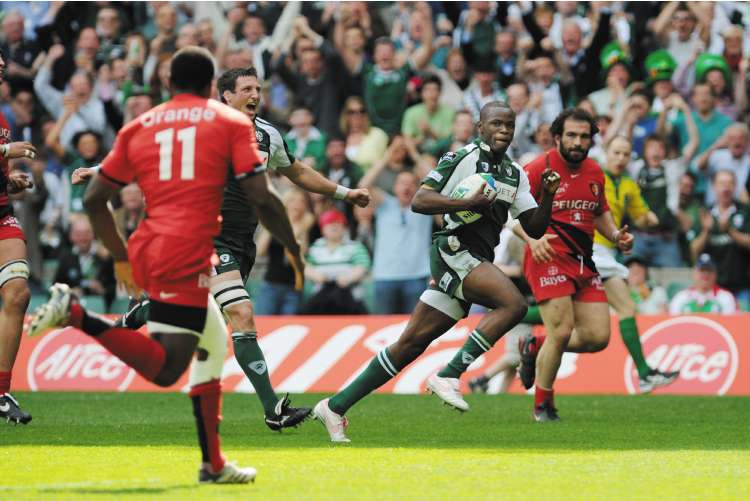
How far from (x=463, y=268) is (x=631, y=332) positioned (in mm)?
4562

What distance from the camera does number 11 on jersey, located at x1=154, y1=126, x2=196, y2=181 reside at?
7.54 m

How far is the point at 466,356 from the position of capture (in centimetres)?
1104

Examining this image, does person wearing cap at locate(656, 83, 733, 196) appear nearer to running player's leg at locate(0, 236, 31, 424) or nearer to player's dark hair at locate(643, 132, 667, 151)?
player's dark hair at locate(643, 132, 667, 151)

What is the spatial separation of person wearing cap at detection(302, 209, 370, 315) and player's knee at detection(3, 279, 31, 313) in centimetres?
755

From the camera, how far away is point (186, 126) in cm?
756

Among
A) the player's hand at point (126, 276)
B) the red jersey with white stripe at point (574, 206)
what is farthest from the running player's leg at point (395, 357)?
the player's hand at point (126, 276)

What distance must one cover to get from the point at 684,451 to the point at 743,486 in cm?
214

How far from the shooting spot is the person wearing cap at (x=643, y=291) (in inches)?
709

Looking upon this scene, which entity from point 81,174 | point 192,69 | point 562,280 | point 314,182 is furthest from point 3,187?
point 562,280

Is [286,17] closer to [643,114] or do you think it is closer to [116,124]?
[116,124]

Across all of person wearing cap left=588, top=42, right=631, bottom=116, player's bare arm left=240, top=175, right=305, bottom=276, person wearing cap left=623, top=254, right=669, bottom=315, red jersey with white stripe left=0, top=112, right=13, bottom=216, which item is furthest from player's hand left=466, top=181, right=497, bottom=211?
person wearing cap left=588, top=42, right=631, bottom=116

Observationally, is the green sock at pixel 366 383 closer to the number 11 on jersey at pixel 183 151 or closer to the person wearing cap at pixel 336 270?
the number 11 on jersey at pixel 183 151

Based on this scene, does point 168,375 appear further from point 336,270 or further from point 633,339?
point 336,270

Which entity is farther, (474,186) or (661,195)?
(661,195)
